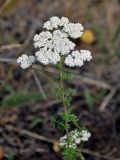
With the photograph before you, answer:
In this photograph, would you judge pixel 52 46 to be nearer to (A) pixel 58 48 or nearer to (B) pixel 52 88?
(A) pixel 58 48

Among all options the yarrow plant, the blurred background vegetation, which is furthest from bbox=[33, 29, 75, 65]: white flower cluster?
the blurred background vegetation

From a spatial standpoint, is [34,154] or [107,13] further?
[107,13]

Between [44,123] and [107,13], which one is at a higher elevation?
[107,13]

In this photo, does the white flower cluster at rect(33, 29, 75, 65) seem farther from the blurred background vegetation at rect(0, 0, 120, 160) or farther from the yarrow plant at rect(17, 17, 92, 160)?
the blurred background vegetation at rect(0, 0, 120, 160)

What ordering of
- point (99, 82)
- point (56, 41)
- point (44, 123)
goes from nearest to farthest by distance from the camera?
point (56, 41) → point (44, 123) → point (99, 82)

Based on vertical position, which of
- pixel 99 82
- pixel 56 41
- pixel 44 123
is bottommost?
pixel 56 41

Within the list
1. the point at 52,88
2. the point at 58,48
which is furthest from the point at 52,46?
the point at 52,88

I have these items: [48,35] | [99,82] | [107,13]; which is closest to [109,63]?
[99,82]

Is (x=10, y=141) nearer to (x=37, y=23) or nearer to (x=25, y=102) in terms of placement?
(x=25, y=102)
